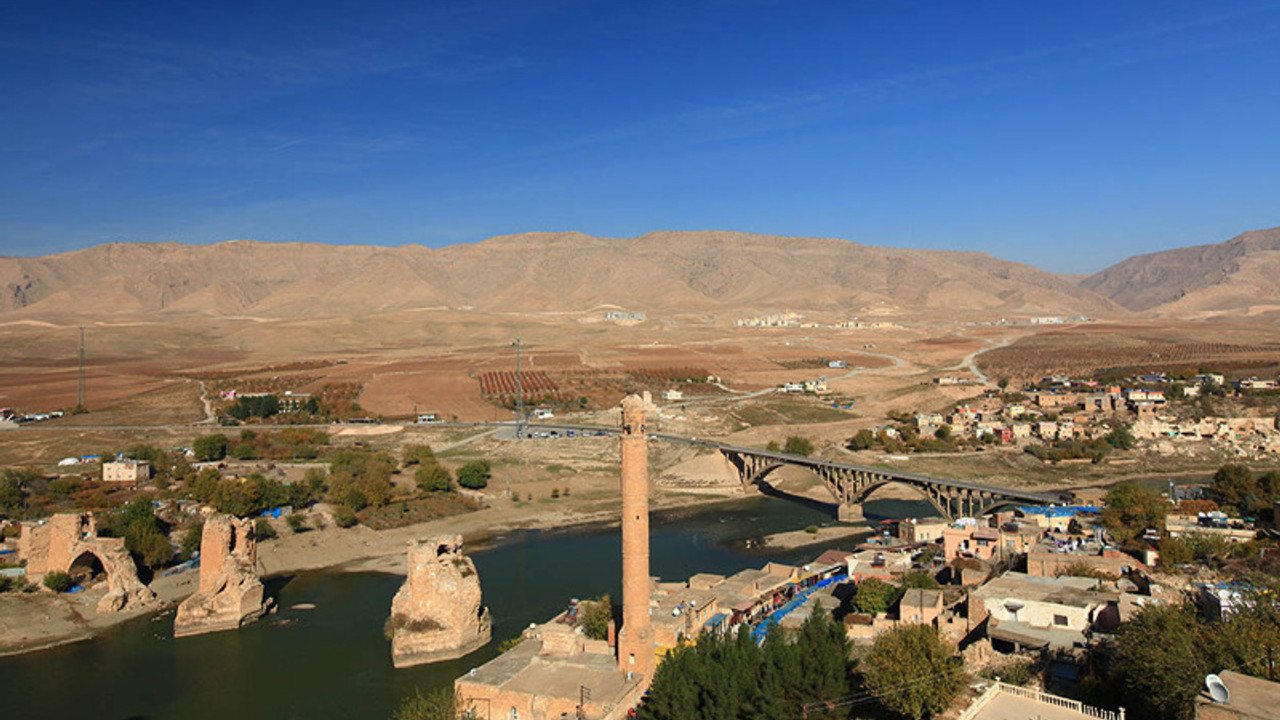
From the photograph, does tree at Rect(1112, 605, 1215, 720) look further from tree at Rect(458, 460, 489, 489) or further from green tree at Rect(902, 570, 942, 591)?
tree at Rect(458, 460, 489, 489)

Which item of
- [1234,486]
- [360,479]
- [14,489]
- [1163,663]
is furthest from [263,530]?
[1234,486]

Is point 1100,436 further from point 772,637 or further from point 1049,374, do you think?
point 772,637

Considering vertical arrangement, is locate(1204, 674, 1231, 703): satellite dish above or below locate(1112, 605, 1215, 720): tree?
above

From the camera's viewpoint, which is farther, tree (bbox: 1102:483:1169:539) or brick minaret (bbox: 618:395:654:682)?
tree (bbox: 1102:483:1169:539)

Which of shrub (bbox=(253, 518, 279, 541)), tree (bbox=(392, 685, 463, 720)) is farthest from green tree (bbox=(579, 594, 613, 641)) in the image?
shrub (bbox=(253, 518, 279, 541))

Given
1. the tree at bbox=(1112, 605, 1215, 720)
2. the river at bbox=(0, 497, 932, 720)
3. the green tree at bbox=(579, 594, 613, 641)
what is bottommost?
the river at bbox=(0, 497, 932, 720)

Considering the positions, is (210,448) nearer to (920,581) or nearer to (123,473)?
(123,473)
